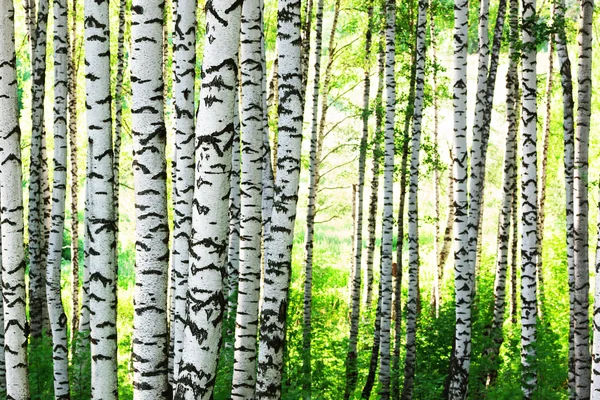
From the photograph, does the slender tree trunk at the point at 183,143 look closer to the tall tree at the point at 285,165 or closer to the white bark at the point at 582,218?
the tall tree at the point at 285,165

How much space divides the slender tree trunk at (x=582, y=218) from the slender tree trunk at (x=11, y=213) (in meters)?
6.01

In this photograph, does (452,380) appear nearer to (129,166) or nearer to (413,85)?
(413,85)

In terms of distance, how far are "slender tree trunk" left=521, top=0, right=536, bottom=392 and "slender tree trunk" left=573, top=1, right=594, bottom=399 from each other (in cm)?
53

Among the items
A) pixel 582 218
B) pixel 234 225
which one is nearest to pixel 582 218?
pixel 582 218

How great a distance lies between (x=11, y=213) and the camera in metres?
6.10

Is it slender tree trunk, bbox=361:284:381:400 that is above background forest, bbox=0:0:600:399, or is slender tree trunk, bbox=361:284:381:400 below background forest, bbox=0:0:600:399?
below

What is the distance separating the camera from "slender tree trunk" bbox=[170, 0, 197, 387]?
586cm

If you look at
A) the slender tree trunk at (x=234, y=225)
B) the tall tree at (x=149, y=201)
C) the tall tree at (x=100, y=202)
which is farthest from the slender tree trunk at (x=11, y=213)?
the slender tree trunk at (x=234, y=225)

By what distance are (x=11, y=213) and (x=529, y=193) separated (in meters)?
5.47

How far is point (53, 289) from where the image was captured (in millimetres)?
8484

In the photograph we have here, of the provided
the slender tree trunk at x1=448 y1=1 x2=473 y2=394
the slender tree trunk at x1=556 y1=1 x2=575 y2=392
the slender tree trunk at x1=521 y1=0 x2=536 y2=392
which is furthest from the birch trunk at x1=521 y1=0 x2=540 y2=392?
the slender tree trunk at x1=556 y1=1 x2=575 y2=392

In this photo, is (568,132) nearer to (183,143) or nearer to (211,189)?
(183,143)

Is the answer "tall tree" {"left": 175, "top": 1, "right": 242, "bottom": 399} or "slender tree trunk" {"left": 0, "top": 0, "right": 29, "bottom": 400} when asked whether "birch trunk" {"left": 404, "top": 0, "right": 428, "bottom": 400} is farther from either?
"tall tree" {"left": 175, "top": 1, "right": 242, "bottom": 399}

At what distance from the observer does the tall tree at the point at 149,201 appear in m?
4.67
